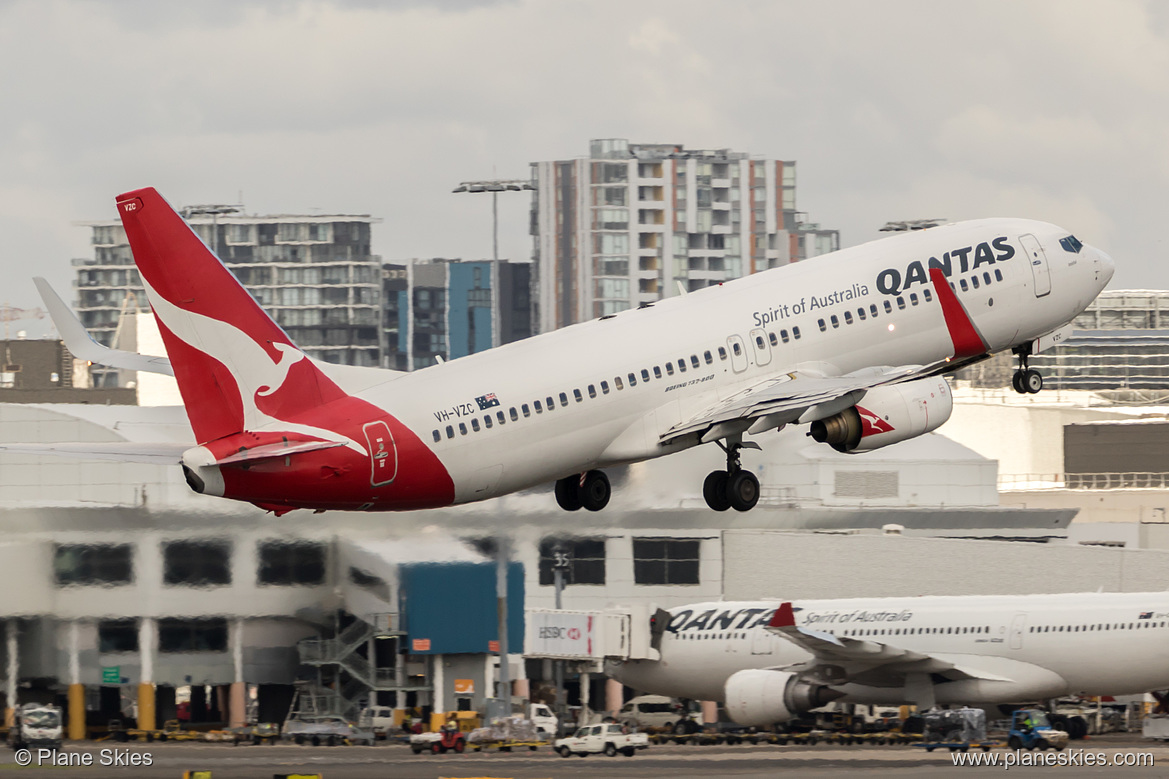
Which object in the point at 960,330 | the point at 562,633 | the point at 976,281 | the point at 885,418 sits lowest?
the point at 562,633

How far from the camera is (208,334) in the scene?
37.4m

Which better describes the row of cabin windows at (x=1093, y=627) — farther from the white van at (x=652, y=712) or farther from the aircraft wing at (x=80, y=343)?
the aircraft wing at (x=80, y=343)

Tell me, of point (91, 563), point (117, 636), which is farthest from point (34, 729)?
point (91, 563)

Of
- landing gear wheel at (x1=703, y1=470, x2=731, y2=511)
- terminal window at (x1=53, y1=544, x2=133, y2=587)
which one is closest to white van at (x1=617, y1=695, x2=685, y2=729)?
terminal window at (x1=53, y1=544, x2=133, y2=587)

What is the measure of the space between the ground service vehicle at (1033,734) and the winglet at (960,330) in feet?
63.7

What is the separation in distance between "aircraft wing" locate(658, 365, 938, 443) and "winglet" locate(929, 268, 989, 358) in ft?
6.66

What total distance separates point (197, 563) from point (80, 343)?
66.9ft

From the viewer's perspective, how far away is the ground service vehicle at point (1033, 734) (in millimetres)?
58688

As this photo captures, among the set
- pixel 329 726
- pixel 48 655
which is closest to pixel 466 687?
pixel 329 726

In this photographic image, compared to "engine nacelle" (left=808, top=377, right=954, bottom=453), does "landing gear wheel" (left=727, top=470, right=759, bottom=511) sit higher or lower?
lower

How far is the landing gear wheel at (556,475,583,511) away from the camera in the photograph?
4550 centimetres

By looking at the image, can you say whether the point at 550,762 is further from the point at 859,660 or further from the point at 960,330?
the point at 960,330

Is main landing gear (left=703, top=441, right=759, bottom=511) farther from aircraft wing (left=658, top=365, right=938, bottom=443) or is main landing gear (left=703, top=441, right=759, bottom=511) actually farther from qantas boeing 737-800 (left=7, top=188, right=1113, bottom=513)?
aircraft wing (left=658, top=365, right=938, bottom=443)

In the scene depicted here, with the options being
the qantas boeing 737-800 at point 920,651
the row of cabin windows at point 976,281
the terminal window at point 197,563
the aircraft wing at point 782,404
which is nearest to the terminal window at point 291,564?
the terminal window at point 197,563
